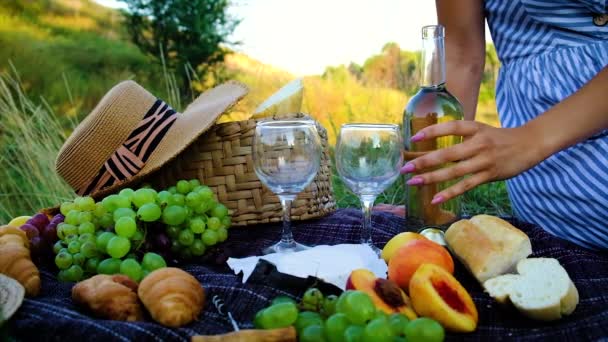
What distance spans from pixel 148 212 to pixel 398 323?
2.07 ft

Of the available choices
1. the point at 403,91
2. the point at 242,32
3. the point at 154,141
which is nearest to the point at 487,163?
the point at 154,141

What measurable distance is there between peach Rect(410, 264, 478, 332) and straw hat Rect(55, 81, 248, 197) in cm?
78

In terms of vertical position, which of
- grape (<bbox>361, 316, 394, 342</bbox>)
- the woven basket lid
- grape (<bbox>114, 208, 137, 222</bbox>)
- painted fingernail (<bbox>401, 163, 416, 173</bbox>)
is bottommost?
the woven basket lid

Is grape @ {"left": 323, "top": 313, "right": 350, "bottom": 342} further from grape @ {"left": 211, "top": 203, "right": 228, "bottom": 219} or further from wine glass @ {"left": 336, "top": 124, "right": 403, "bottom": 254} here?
grape @ {"left": 211, "top": 203, "right": 228, "bottom": 219}

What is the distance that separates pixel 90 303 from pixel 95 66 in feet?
16.5

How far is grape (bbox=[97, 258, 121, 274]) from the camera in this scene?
46.3 inches

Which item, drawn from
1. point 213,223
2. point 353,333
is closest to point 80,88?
point 213,223

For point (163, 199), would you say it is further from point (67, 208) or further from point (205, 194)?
point (67, 208)

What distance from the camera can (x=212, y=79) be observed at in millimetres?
5383

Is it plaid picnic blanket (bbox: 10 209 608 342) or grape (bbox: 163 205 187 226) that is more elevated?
grape (bbox: 163 205 187 226)

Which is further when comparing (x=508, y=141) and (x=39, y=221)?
(x=39, y=221)

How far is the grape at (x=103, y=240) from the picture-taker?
1.21 m

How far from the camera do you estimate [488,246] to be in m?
1.17

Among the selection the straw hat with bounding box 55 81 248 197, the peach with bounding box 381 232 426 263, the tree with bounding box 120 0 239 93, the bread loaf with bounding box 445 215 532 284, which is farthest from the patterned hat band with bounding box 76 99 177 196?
the tree with bounding box 120 0 239 93
